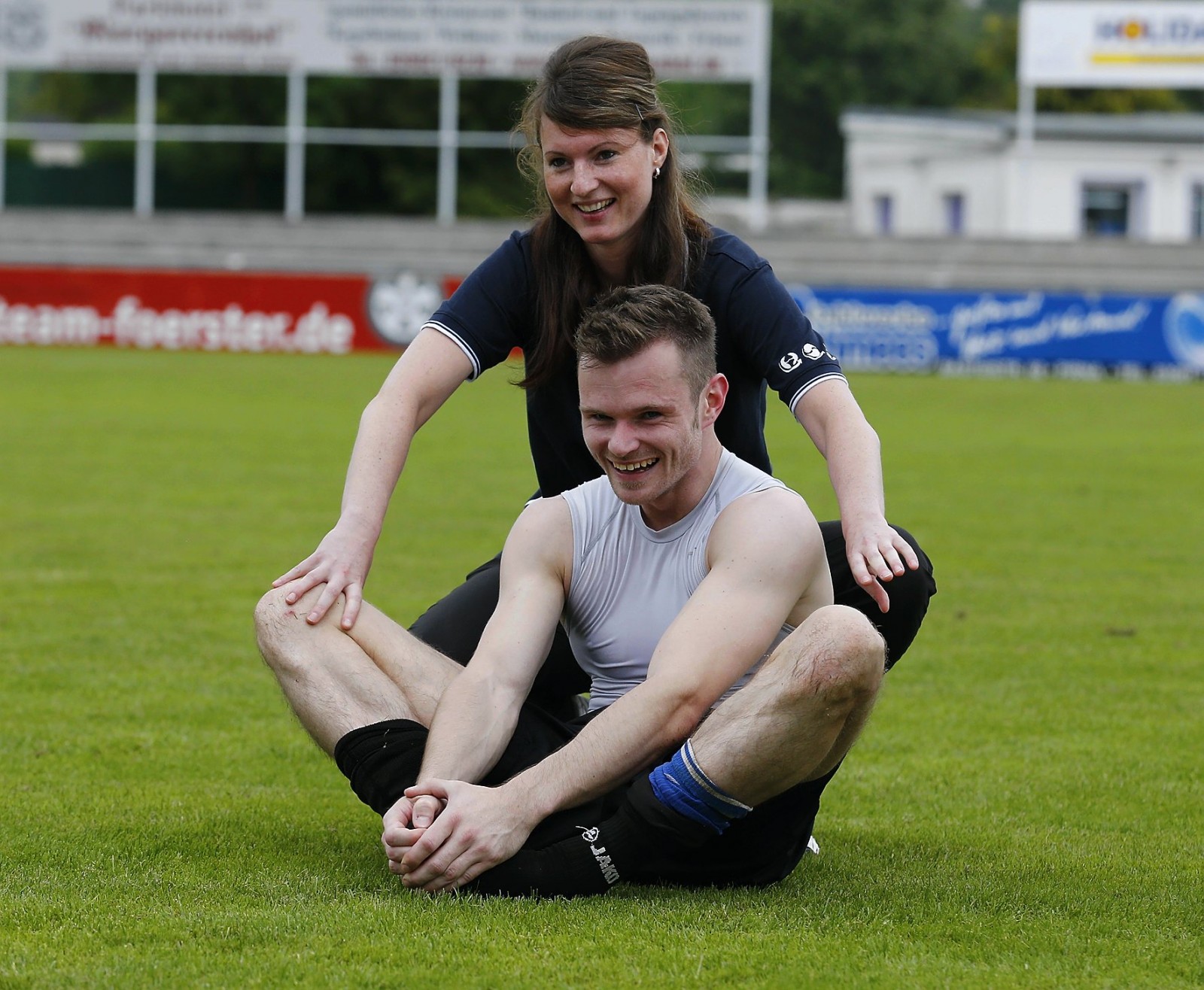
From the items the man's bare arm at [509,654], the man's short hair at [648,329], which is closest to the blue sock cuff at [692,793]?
the man's bare arm at [509,654]

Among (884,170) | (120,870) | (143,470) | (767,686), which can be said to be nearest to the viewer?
(767,686)

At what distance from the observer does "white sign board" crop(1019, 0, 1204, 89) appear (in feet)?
145

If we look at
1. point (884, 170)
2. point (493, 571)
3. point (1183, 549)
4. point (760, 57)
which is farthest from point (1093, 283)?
point (493, 571)

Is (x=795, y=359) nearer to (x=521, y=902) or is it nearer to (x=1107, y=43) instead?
(x=521, y=902)

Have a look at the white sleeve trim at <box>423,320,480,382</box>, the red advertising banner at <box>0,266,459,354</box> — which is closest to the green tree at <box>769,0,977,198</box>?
the red advertising banner at <box>0,266,459,354</box>

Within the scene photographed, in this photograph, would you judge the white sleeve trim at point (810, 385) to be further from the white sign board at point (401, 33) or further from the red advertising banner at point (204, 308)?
the white sign board at point (401, 33)

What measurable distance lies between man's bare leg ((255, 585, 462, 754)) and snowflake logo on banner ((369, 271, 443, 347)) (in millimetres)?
24852

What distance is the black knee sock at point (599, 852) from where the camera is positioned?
3.96 metres

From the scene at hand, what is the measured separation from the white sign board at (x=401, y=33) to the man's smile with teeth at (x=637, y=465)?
112 ft

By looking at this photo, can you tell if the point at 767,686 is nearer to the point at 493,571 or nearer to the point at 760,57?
the point at 493,571

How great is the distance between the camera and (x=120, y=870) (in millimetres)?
4164

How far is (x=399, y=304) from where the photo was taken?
29172 millimetres

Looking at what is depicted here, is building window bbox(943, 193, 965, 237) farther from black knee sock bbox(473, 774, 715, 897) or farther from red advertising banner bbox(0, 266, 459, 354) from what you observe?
black knee sock bbox(473, 774, 715, 897)

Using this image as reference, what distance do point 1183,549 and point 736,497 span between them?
757cm
